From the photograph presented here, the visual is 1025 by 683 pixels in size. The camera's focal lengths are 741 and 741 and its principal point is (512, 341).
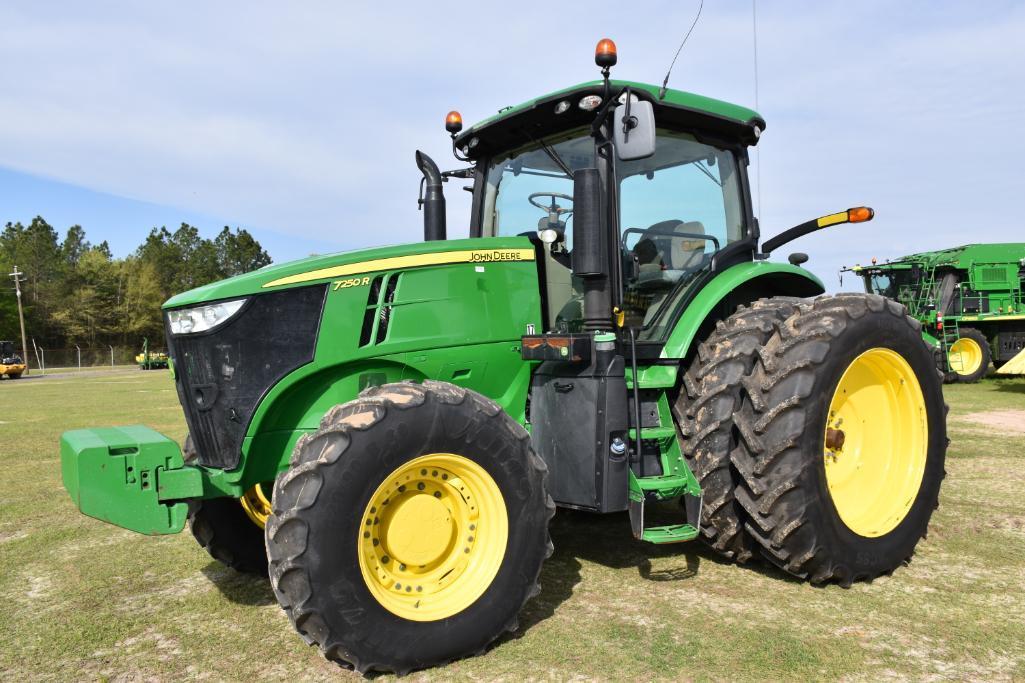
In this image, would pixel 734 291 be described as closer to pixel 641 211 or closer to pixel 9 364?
pixel 641 211

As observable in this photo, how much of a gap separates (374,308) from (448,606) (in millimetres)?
1435

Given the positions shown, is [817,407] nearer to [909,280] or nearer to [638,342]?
[638,342]

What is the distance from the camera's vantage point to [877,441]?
4.45 meters

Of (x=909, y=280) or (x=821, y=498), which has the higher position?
(x=909, y=280)

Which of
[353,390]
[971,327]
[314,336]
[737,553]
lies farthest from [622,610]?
[971,327]

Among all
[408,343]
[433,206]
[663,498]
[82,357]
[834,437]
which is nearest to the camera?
[408,343]

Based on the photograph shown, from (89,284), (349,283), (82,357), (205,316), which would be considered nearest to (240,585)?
(205,316)

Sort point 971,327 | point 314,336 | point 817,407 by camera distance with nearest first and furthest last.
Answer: point 314,336 < point 817,407 < point 971,327

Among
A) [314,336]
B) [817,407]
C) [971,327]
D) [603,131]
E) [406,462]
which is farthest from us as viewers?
[971,327]

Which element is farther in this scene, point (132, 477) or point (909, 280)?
point (909, 280)

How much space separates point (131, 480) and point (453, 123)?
300 cm

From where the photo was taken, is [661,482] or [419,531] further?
[661,482]

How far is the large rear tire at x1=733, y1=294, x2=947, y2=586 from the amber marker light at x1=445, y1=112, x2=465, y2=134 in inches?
96.6

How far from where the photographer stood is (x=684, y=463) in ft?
12.9
